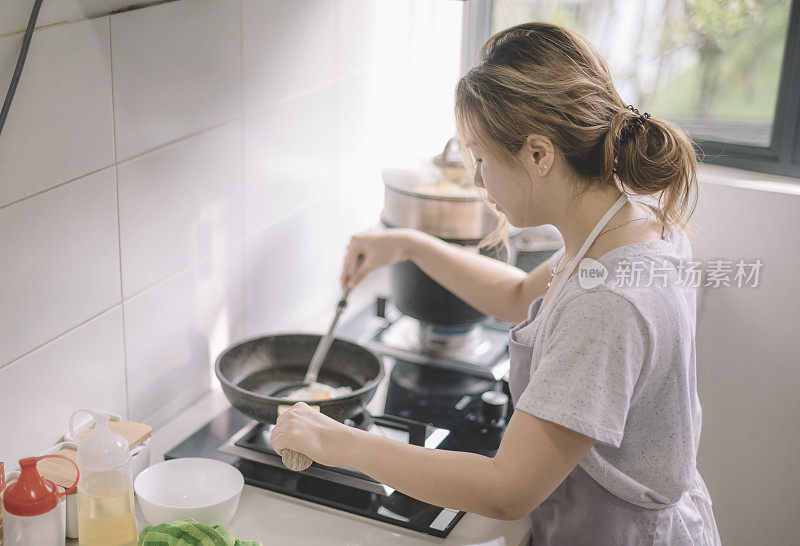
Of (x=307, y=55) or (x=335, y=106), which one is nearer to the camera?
(x=307, y=55)

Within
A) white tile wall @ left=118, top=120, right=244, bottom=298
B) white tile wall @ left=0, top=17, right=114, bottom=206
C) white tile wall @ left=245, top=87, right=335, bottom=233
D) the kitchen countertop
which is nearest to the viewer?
white tile wall @ left=0, top=17, right=114, bottom=206

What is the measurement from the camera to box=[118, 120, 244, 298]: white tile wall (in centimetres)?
136

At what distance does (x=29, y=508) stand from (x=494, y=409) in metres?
0.77

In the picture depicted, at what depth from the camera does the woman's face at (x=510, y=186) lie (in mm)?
1146

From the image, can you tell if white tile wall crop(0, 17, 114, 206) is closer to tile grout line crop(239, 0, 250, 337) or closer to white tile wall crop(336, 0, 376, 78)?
tile grout line crop(239, 0, 250, 337)

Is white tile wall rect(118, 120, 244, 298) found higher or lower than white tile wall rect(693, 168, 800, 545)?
higher

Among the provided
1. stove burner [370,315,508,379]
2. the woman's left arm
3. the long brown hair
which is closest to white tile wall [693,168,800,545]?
stove burner [370,315,508,379]

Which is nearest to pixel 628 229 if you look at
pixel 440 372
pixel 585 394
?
pixel 585 394

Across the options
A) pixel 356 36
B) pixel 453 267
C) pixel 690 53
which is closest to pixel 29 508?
pixel 453 267

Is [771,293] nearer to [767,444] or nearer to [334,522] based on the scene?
[767,444]

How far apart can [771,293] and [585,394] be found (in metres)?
0.96

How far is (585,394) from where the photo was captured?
1.01m

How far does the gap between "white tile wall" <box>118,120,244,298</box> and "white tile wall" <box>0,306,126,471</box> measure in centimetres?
9

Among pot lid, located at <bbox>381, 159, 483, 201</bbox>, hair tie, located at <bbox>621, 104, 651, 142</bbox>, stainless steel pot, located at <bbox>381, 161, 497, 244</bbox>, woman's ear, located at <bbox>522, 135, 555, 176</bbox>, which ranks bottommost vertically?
stainless steel pot, located at <bbox>381, 161, 497, 244</bbox>
